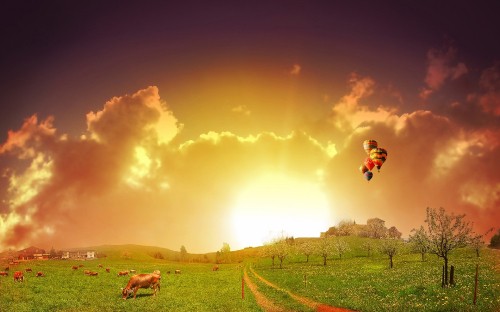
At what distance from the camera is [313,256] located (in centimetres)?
13312

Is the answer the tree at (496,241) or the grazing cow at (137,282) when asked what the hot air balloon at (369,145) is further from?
the tree at (496,241)

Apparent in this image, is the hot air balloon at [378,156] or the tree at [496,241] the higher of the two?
the hot air balloon at [378,156]

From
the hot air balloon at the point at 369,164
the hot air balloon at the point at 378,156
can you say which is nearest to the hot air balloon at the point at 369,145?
the hot air balloon at the point at 369,164

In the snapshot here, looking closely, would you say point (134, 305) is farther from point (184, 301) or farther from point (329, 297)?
point (329, 297)

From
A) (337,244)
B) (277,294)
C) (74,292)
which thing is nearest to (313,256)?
(337,244)

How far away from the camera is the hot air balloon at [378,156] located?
50719mm

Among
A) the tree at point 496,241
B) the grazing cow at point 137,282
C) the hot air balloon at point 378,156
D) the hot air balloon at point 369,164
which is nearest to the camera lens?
the grazing cow at point 137,282

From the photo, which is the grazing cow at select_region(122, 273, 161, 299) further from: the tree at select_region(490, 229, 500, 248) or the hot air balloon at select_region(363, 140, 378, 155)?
the tree at select_region(490, 229, 500, 248)

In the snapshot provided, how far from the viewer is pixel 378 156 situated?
50.7 metres

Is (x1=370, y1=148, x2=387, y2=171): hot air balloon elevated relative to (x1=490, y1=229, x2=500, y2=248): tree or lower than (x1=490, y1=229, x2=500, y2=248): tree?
elevated

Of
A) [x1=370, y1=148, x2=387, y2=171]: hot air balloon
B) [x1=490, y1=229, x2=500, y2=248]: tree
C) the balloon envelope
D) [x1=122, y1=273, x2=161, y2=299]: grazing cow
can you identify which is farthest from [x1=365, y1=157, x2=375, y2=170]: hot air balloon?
[x1=490, y1=229, x2=500, y2=248]: tree

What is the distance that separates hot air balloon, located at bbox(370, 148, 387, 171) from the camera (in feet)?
166

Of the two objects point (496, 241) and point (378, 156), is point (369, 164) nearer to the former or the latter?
point (378, 156)

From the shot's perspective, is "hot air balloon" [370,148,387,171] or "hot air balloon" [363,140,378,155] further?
"hot air balloon" [363,140,378,155]
